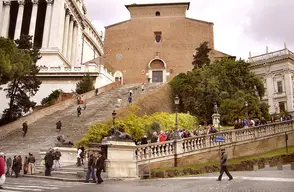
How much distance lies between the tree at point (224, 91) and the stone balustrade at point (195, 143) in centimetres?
765

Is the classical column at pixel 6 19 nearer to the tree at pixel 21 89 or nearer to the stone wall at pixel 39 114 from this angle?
the tree at pixel 21 89

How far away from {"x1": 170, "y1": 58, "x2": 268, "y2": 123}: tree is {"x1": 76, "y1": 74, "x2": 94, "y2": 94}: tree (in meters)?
10.6

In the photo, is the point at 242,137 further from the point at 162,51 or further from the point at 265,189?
the point at 162,51

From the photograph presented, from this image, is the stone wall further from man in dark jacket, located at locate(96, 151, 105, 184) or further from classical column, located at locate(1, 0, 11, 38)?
classical column, located at locate(1, 0, 11, 38)

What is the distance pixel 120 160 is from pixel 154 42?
41219 mm

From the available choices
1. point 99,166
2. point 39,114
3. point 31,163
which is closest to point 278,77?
point 39,114

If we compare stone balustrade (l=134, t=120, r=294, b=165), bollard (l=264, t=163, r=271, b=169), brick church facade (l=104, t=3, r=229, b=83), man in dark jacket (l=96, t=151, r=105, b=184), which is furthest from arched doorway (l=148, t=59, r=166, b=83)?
man in dark jacket (l=96, t=151, r=105, b=184)

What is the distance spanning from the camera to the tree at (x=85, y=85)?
38406 millimetres

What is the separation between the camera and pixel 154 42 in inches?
2096

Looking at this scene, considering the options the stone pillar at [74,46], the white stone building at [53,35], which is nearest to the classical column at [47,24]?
the white stone building at [53,35]

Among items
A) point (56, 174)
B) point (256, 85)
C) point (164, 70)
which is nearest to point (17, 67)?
point (56, 174)

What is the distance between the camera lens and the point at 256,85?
32719mm

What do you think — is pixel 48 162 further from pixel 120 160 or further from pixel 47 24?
pixel 47 24

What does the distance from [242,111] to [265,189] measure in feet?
65.9
